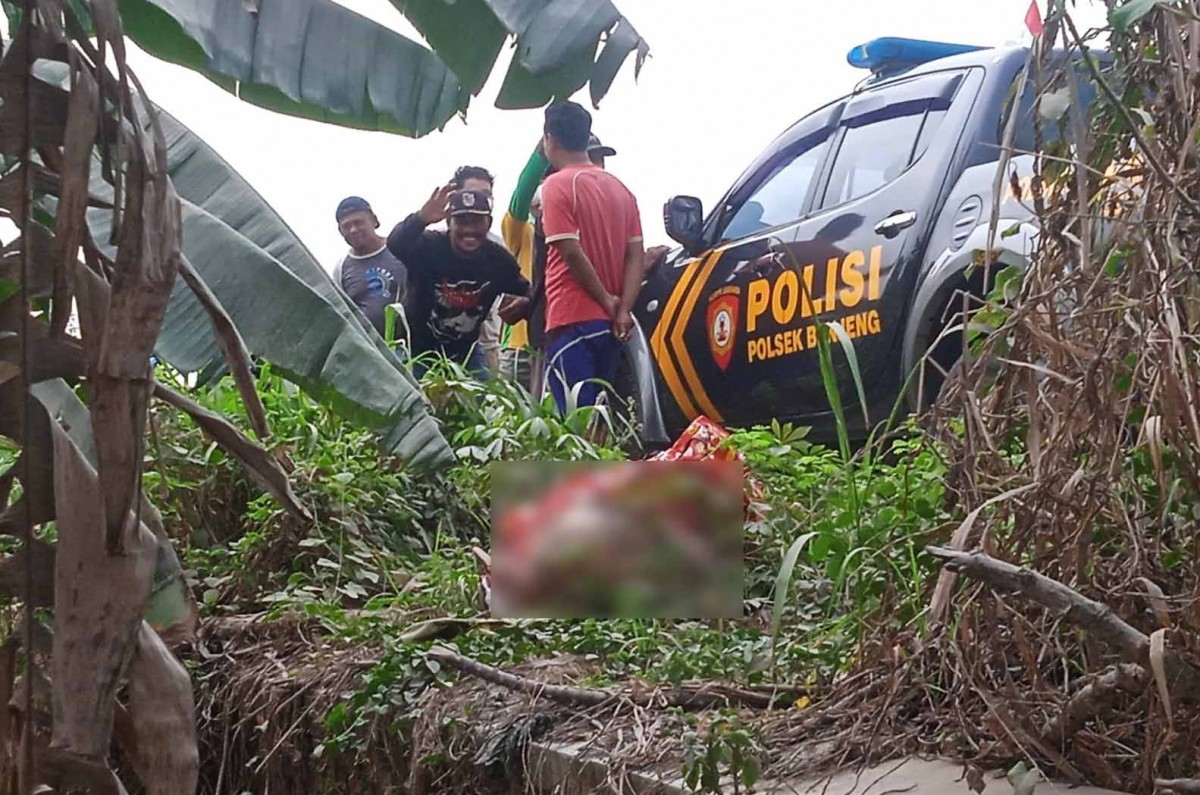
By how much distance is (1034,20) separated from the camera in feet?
7.36

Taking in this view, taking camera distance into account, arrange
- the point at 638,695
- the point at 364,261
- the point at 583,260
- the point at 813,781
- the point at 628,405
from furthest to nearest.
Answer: the point at 364,261, the point at 628,405, the point at 583,260, the point at 638,695, the point at 813,781

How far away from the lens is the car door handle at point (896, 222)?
5199 mm

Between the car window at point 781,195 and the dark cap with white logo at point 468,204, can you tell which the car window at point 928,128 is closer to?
the car window at point 781,195

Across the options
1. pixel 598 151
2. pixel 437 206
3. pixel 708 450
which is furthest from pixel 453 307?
pixel 708 450

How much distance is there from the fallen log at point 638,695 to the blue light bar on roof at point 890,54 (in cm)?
419

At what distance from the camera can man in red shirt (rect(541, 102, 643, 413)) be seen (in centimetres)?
537

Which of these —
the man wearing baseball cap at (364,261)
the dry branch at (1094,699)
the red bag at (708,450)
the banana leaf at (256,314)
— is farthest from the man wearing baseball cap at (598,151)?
the dry branch at (1094,699)

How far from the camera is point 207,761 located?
3424mm

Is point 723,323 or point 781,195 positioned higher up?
point 781,195

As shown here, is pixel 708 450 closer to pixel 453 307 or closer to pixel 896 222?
pixel 896 222

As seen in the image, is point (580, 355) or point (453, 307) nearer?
point (580, 355)

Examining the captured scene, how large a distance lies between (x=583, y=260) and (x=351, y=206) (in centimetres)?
226

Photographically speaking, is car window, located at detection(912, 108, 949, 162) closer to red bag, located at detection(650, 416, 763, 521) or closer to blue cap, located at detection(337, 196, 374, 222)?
red bag, located at detection(650, 416, 763, 521)

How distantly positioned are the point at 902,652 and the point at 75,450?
4.18ft
